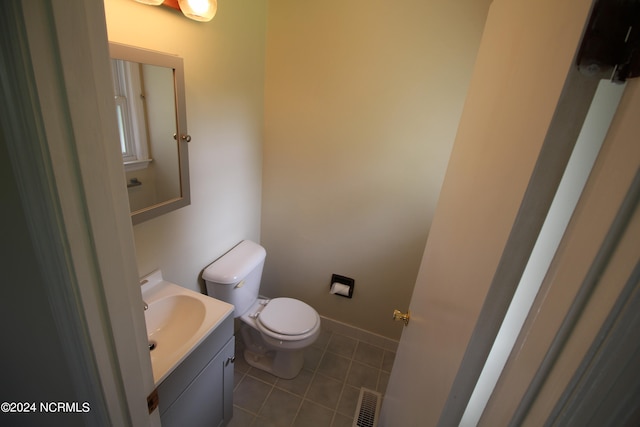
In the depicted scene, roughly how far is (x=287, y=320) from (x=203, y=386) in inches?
25.3

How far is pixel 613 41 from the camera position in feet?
1.15

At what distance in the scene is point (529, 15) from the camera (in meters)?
0.54

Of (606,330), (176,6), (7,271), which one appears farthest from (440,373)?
(176,6)

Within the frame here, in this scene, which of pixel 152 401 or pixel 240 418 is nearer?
pixel 152 401

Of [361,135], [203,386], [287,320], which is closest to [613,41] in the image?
[361,135]

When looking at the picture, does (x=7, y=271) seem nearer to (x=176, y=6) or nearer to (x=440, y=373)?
(x=440, y=373)

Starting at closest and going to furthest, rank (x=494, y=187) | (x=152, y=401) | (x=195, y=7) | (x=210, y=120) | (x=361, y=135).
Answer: (x=494, y=187)
(x=152, y=401)
(x=195, y=7)
(x=210, y=120)
(x=361, y=135)

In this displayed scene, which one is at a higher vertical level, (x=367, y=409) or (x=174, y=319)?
(x=174, y=319)

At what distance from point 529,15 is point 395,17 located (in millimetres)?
1210

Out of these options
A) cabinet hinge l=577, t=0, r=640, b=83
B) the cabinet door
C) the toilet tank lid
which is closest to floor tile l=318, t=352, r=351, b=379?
the cabinet door

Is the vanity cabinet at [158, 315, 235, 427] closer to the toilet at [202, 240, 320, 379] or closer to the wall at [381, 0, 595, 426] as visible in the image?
the toilet at [202, 240, 320, 379]

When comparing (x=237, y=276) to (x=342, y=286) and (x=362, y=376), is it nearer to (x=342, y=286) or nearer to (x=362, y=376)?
(x=342, y=286)

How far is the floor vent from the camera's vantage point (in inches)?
67.2

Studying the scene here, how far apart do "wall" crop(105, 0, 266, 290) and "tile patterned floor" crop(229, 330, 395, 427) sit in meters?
0.77
